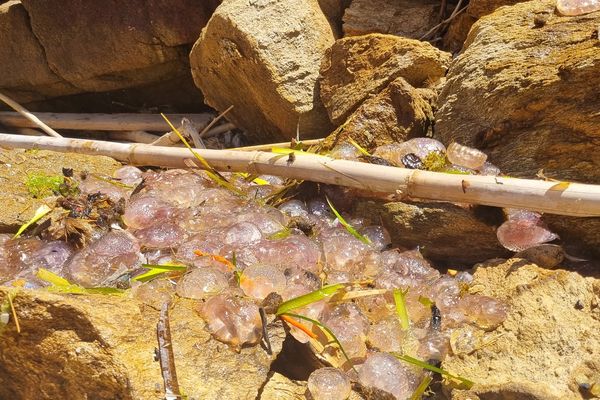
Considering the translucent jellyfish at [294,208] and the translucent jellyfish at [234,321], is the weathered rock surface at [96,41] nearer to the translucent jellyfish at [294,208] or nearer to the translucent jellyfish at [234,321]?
the translucent jellyfish at [294,208]

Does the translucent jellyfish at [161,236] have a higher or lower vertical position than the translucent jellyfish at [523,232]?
higher

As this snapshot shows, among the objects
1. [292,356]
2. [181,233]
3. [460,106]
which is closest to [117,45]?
[181,233]

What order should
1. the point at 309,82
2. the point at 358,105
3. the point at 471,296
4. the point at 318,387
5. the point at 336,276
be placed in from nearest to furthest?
the point at 318,387
the point at 471,296
the point at 336,276
the point at 358,105
the point at 309,82

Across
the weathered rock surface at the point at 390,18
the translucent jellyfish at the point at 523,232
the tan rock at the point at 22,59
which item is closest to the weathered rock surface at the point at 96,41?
the tan rock at the point at 22,59

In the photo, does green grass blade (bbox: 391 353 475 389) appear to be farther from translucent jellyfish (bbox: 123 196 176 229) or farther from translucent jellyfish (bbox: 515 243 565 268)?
translucent jellyfish (bbox: 123 196 176 229)

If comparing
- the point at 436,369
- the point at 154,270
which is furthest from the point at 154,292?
the point at 436,369

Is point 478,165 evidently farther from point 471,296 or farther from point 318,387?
point 318,387

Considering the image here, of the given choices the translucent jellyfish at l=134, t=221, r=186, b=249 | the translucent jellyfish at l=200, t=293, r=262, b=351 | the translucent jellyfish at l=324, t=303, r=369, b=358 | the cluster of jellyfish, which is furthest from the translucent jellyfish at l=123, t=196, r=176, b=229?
the translucent jellyfish at l=324, t=303, r=369, b=358
